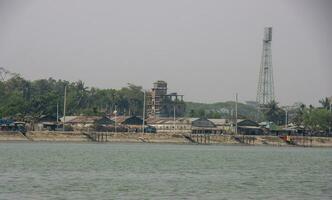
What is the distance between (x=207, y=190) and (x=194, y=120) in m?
115

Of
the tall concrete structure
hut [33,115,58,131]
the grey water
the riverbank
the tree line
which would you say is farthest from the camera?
the tall concrete structure

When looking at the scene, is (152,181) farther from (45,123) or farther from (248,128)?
(248,128)

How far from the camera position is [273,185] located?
46.8 m

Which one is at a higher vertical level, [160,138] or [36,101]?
[36,101]

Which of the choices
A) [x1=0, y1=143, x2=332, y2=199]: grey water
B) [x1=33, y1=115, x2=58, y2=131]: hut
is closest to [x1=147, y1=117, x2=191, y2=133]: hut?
[x1=33, y1=115, x2=58, y2=131]: hut

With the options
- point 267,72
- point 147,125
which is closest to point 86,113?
point 147,125

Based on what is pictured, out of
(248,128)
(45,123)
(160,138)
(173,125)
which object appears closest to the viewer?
(160,138)

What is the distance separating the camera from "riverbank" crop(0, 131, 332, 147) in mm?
124875

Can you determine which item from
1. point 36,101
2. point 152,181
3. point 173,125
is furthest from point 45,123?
point 152,181

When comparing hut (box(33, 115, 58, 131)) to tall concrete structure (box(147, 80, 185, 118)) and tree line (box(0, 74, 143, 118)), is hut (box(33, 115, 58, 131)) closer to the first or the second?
tree line (box(0, 74, 143, 118))

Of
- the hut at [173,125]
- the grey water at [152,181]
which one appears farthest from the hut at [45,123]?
the grey water at [152,181]

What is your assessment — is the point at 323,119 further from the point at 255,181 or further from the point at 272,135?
the point at 255,181

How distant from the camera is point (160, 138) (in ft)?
443

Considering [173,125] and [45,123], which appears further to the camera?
[173,125]
